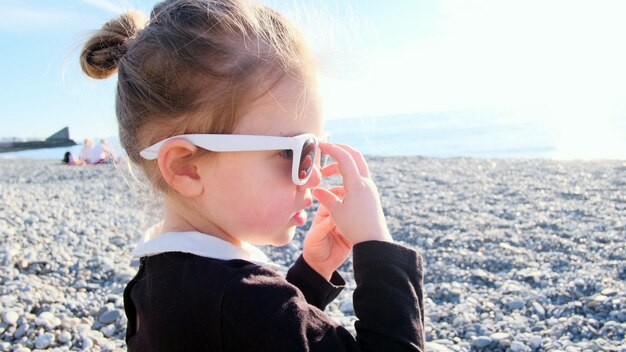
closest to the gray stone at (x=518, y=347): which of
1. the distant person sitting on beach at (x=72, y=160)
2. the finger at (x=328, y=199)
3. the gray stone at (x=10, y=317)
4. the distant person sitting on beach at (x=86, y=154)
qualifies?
the finger at (x=328, y=199)

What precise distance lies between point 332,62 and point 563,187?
8.71 m

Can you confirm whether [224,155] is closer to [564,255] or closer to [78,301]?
[78,301]

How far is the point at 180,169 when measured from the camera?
5.44 ft

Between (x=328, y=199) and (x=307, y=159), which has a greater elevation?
(x=307, y=159)

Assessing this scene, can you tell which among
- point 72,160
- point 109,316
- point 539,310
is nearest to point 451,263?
point 539,310

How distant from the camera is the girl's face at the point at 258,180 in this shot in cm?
163

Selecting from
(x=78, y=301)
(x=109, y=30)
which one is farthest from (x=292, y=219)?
(x=78, y=301)

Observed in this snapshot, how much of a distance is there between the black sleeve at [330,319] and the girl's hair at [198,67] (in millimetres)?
534

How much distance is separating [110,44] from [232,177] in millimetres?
753

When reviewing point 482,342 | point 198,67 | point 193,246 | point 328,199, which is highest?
point 198,67

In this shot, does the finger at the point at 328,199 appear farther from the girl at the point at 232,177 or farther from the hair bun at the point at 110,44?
the hair bun at the point at 110,44

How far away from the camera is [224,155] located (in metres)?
1.62

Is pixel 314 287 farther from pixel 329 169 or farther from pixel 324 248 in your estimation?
pixel 329 169

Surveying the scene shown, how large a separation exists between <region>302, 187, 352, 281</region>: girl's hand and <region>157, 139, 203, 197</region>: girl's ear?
57 centimetres
